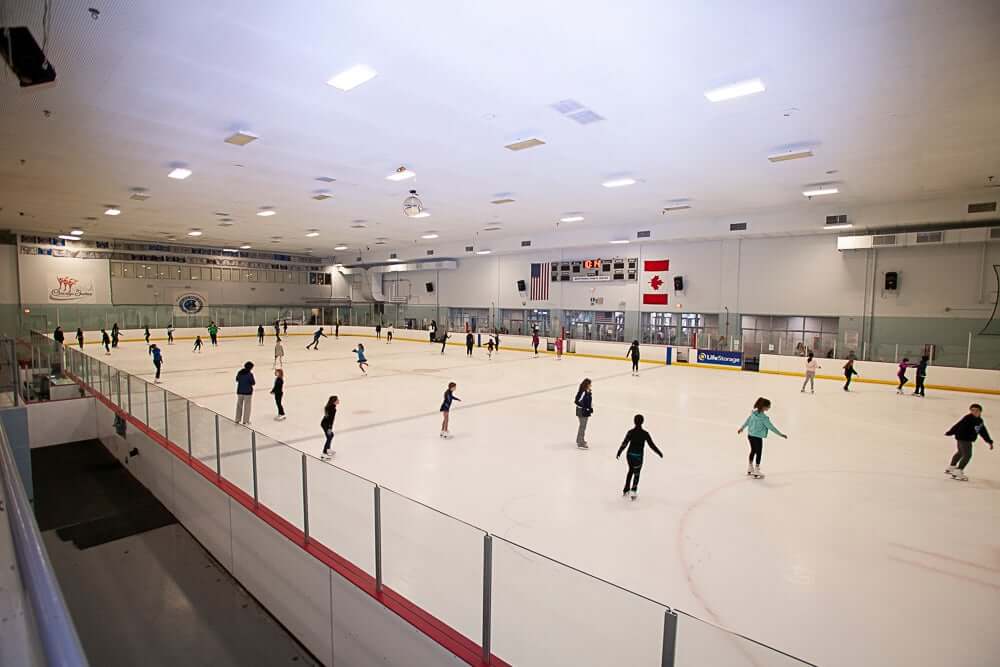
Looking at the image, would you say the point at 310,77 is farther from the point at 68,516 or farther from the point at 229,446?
the point at 68,516

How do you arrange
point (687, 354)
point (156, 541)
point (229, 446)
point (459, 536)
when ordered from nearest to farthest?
point (459, 536), point (229, 446), point (156, 541), point (687, 354)

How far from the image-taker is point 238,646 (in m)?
5.36

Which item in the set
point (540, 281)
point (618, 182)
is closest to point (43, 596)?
A: point (618, 182)

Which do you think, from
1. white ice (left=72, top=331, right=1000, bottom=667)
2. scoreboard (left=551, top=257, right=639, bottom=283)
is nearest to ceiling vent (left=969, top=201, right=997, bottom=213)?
white ice (left=72, top=331, right=1000, bottom=667)

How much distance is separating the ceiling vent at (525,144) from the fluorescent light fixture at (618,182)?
406cm

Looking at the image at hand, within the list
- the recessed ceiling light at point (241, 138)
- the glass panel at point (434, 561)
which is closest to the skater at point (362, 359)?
the recessed ceiling light at point (241, 138)

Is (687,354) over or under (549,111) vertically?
under

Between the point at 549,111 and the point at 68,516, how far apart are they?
11.2 metres

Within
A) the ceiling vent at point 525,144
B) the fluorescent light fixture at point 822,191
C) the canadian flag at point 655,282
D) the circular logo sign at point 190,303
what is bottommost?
the circular logo sign at point 190,303

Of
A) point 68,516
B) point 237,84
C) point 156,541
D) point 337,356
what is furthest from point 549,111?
point 337,356

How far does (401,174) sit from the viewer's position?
13.2 m

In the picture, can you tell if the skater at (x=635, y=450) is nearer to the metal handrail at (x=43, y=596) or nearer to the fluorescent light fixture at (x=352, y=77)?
the metal handrail at (x=43, y=596)

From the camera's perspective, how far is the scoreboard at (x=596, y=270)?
959 inches

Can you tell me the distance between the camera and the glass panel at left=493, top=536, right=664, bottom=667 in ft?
8.23
